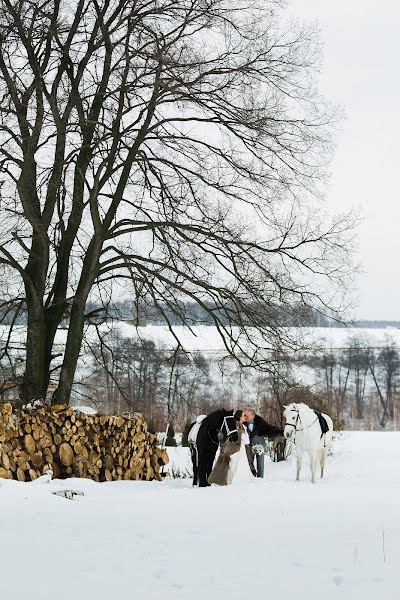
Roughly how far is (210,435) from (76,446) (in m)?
2.37

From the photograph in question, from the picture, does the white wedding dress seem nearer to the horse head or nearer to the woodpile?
the horse head

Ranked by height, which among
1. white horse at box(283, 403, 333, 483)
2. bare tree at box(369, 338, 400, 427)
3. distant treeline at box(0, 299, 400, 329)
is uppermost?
bare tree at box(369, 338, 400, 427)

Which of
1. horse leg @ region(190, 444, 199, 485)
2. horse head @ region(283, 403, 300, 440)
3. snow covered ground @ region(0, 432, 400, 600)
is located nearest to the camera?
snow covered ground @ region(0, 432, 400, 600)

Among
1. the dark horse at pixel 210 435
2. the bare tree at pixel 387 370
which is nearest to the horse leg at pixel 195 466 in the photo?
the dark horse at pixel 210 435

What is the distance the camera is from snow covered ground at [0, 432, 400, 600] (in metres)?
5.51

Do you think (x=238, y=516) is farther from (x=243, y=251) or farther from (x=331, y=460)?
(x=331, y=460)

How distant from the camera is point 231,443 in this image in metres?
14.4

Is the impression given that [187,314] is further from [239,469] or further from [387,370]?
[387,370]

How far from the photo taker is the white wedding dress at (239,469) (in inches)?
562

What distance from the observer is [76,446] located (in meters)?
14.6

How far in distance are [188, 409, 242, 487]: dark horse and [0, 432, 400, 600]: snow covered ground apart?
10.5 ft

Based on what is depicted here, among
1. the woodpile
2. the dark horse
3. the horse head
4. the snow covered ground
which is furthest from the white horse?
the snow covered ground

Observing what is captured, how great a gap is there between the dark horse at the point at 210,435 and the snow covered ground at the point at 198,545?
3.20 meters

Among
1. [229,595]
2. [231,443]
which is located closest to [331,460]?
[231,443]
